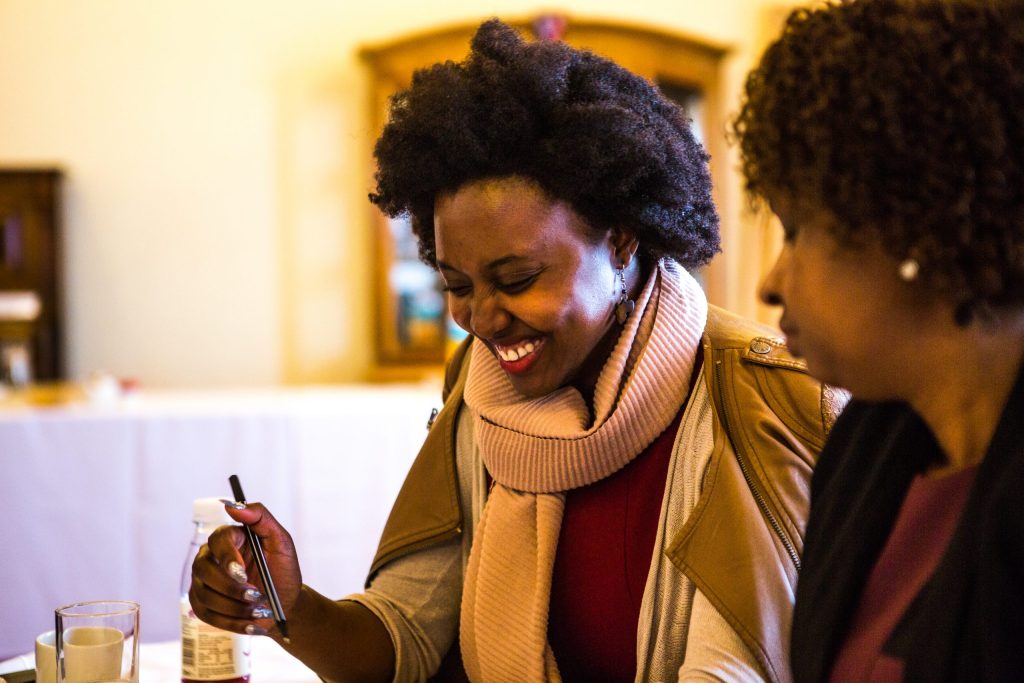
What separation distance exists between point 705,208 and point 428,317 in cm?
324

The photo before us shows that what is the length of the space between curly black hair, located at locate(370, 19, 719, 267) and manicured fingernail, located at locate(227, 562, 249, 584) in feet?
1.91

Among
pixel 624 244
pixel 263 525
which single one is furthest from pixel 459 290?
pixel 263 525

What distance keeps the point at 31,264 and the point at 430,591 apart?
143 inches

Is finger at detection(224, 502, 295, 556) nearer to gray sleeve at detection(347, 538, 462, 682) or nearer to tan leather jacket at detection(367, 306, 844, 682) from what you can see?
gray sleeve at detection(347, 538, 462, 682)

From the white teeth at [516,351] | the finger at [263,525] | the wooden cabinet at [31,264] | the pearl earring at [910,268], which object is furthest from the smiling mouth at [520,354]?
the wooden cabinet at [31,264]

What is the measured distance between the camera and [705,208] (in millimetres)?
1635

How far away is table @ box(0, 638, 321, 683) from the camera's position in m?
1.50

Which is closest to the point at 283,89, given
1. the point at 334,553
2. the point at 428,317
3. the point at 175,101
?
the point at 175,101

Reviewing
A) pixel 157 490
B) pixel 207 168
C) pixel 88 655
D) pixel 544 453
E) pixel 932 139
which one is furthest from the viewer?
pixel 207 168

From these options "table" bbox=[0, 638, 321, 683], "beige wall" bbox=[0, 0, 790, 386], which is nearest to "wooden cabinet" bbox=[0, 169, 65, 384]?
"beige wall" bbox=[0, 0, 790, 386]

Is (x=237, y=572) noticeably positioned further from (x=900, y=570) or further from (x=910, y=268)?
(x=910, y=268)

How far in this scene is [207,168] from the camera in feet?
16.1

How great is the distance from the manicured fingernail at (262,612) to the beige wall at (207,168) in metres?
3.67

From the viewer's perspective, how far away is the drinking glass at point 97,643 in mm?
1278
